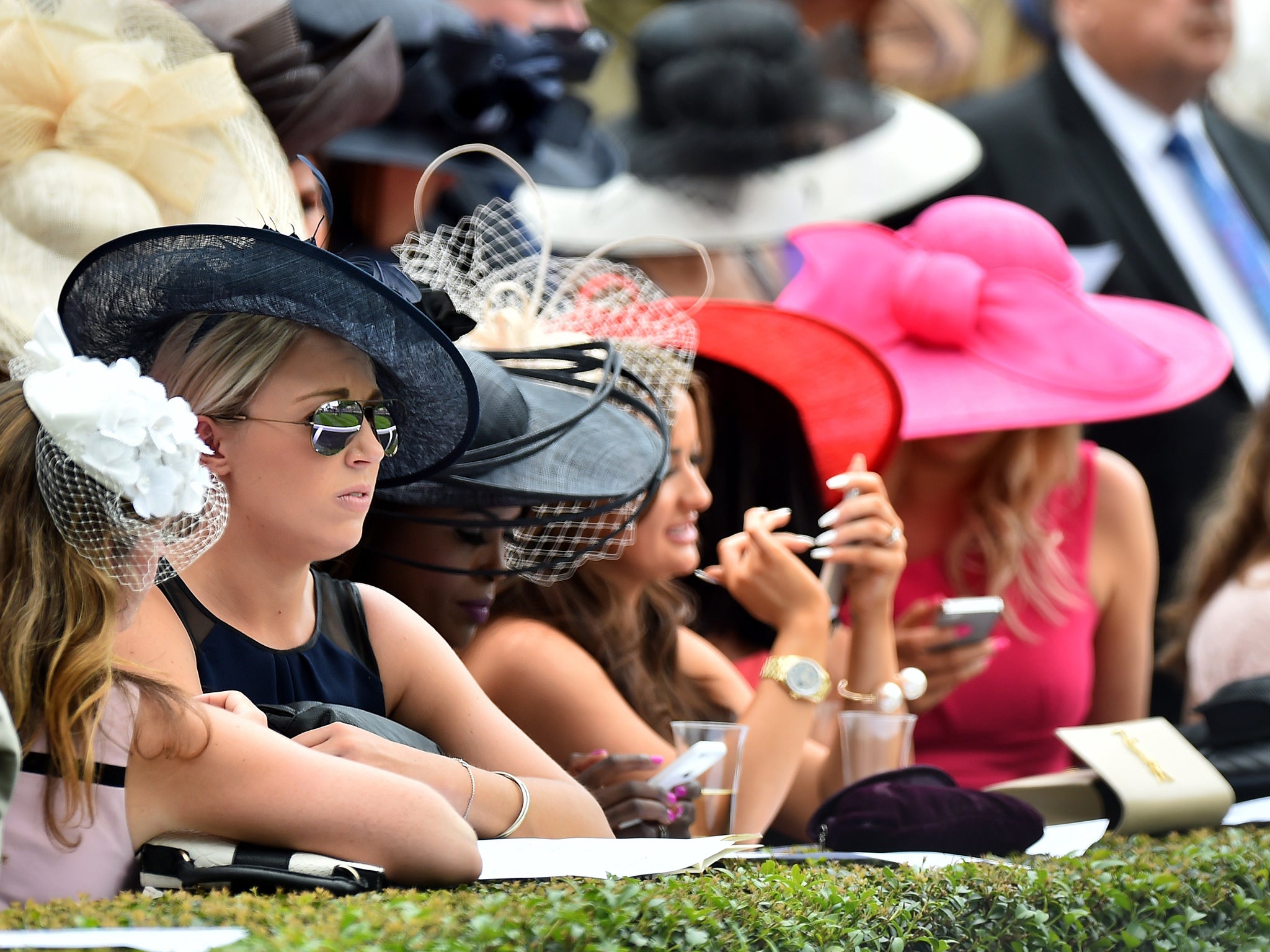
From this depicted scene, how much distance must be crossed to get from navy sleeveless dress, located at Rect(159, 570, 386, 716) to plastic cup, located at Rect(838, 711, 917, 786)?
1149 mm

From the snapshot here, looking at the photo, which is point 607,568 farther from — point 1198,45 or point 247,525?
point 1198,45

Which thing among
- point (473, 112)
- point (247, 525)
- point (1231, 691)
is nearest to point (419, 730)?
point (247, 525)

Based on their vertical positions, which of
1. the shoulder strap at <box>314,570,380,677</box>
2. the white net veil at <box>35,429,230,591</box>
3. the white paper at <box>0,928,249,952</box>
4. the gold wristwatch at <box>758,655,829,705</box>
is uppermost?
the white net veil at <box>35,429,230,591</box>

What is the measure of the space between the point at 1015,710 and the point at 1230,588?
0.70m

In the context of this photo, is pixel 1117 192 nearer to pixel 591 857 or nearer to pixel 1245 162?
pixel 1245 162

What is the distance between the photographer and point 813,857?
2.53 m

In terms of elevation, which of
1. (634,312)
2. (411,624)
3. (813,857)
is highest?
(634,312)

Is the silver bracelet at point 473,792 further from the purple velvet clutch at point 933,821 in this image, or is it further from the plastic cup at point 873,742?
the plastic cup at point 873,742

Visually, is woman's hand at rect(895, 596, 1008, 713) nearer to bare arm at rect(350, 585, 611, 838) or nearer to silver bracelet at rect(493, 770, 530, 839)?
bare arm at rect(350, 585, 611, 838)

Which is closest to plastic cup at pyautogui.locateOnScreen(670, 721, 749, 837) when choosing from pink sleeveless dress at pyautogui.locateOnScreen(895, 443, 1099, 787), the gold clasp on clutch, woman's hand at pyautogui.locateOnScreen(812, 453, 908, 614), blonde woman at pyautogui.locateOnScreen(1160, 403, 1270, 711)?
woman's hand at pyautogui.locateOnScreen(812, 453, 908, 614)

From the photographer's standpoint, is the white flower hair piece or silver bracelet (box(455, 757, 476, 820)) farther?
silver bracelet (box(455, 757, 476, 820))

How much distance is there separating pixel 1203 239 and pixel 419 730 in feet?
13.2

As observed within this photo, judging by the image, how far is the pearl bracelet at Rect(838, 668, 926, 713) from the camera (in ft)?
11.5

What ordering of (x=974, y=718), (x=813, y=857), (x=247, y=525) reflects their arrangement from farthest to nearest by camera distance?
(x=974, y=718) → (x=813, y=857) → (x=247, y=525)
